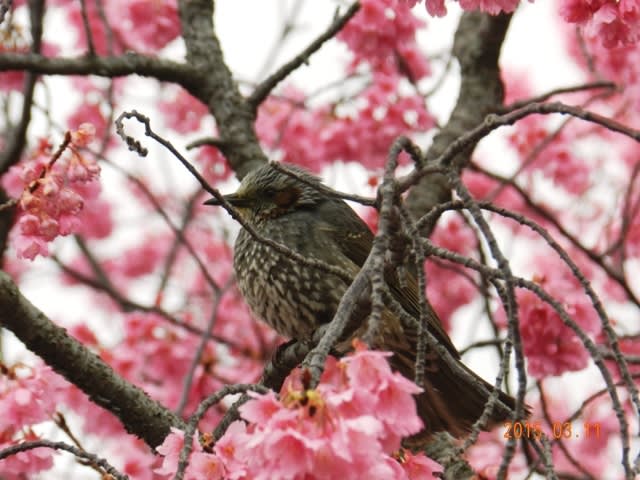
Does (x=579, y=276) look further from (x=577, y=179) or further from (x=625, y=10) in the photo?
(x=577, y=179)

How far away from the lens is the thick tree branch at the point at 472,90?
3959 mm

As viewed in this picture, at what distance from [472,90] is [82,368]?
6.82ft

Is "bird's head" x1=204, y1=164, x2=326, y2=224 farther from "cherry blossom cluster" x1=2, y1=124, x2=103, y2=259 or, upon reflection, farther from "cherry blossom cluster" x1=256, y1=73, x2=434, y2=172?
"cherry blossom cluster" x1=2, y1=124, x2=103, y2=259

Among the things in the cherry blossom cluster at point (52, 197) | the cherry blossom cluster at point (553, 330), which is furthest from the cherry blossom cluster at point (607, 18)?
the cherry blossom cluster at point (52, 197)

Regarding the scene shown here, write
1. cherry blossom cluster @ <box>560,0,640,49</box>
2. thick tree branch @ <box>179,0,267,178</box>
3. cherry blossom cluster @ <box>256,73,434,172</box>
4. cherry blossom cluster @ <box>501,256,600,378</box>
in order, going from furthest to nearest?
cherry blossom cluster @ <box>256,73,434,172</box>, thick tree branch @ <box>179,0,267,178</box>, cherry blossom cluster @ <box>501,256,600,378</box>, cherry blossom cluster @ <box>560,0,640,49</box>

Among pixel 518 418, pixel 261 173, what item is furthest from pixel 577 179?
pixel 518 418

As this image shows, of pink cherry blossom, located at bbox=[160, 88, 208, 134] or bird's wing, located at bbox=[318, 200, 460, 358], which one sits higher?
pink cherry blossom, located at bbox=[160, 88, 208, 134]

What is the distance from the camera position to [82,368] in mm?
2736

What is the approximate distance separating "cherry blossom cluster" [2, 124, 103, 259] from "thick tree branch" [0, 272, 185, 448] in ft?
0.43

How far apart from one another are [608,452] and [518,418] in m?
5.47

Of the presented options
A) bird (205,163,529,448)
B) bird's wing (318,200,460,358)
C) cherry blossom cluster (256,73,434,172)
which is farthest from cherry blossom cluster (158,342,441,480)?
cherry blossom cluster (256,73,434,172)

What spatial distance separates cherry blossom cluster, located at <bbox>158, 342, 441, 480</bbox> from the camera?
1.47 metres

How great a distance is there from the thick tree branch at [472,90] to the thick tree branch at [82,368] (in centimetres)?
147

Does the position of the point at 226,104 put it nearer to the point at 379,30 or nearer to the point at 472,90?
the point at 379,30
